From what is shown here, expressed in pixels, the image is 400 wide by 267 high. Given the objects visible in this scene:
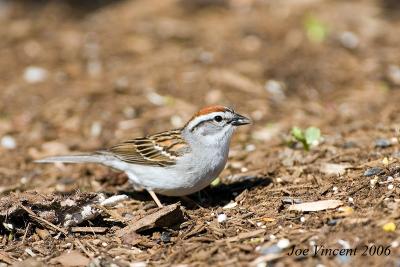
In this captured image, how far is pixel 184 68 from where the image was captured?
10.1 m

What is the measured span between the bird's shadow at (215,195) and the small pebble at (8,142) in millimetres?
2158

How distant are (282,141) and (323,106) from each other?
154 cm

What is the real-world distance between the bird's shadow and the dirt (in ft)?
0.07

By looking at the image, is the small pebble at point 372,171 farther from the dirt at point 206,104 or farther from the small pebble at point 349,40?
the small pebble at point 349,40

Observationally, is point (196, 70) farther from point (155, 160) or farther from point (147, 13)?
point (155, 160)

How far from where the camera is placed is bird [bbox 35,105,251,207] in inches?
244

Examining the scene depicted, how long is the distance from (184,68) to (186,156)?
3.96 metres

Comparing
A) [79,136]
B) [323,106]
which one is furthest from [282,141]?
[79,136]

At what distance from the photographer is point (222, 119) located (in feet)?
20.8

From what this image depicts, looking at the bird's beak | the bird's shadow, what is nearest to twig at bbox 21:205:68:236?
the bird's shadow

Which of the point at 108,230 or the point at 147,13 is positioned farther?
the point at 147,13

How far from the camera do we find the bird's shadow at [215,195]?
644 cm

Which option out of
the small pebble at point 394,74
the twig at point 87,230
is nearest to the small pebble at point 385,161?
the twig at point 87,230

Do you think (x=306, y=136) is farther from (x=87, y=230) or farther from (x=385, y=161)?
(x=87, y=230)
